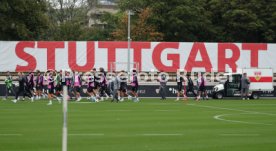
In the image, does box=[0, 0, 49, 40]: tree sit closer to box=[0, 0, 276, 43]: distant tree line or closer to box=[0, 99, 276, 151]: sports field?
box=[0, 0, 276, 43]: distant tree line

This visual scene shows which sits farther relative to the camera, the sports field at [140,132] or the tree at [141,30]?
the tree at [141,30]

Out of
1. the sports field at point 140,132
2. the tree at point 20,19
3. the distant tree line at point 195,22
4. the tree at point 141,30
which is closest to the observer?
the sports field at point 140,132

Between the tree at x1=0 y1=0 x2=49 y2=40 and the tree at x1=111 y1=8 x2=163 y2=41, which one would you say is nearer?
the tree at x1=0 y1=0 x2=49 y2=40

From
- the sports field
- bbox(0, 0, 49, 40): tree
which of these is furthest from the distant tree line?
the sports field

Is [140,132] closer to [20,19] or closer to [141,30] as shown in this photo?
[20,19]

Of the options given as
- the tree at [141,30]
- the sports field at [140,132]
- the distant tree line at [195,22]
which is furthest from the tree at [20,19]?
the sports field at [140,132]

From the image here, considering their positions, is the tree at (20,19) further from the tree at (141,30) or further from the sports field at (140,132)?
the sports field at (140,132)

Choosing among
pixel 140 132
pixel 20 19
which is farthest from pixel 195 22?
pixel 140 132

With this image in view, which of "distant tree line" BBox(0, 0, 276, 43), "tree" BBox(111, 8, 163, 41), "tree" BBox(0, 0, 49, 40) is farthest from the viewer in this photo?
"tree" BBox(111, 8, 163, 41)

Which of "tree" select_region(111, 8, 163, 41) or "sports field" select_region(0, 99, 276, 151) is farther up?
"tree" select_region(111, 8, 163, 41)

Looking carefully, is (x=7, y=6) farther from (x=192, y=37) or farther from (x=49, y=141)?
(x=49, y=141)

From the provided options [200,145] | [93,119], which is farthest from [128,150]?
[93,119]

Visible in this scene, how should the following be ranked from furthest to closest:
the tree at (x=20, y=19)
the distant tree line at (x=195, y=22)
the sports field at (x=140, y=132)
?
the distant tree line at (x=195, y=22), the tree at (x=20, y=19), the sports field at (x=140, y=132)

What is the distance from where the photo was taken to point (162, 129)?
64.8 ft
